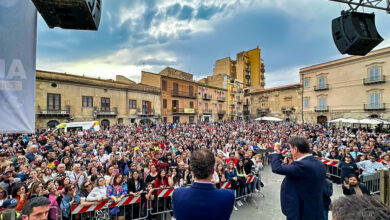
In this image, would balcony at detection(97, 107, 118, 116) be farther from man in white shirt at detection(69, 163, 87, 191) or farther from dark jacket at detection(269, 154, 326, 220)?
dark jacket at detection(269, 154, 326, 220)

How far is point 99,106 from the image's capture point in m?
21.8

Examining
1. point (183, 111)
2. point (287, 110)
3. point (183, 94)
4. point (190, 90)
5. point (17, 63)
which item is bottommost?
point (183, 111)

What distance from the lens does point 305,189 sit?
83.3 inches

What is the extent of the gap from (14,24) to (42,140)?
1125 cm

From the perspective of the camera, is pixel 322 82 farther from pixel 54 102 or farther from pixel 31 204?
pixel 54 102

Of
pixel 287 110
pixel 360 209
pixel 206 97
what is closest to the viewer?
pixel 360 209

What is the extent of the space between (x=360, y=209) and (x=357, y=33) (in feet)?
16.1

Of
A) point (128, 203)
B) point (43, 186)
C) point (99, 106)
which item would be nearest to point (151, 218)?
point (128, 203)

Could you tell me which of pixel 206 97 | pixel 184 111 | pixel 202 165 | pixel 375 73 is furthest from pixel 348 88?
pixel 202 165

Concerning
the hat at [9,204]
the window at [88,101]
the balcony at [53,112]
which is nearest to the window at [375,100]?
the hat at [9,204]

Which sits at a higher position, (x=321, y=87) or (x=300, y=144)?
(x=321, y=87)

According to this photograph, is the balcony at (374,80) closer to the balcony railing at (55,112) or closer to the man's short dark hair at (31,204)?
the man's short dark hair at (31,204)

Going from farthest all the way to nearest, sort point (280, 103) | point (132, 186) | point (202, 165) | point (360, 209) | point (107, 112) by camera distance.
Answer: point (280, 103)
point (107, 112)
point (132, 186)
point (202, 165)
point (360, 209)

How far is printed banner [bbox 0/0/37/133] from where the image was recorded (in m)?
2.14
